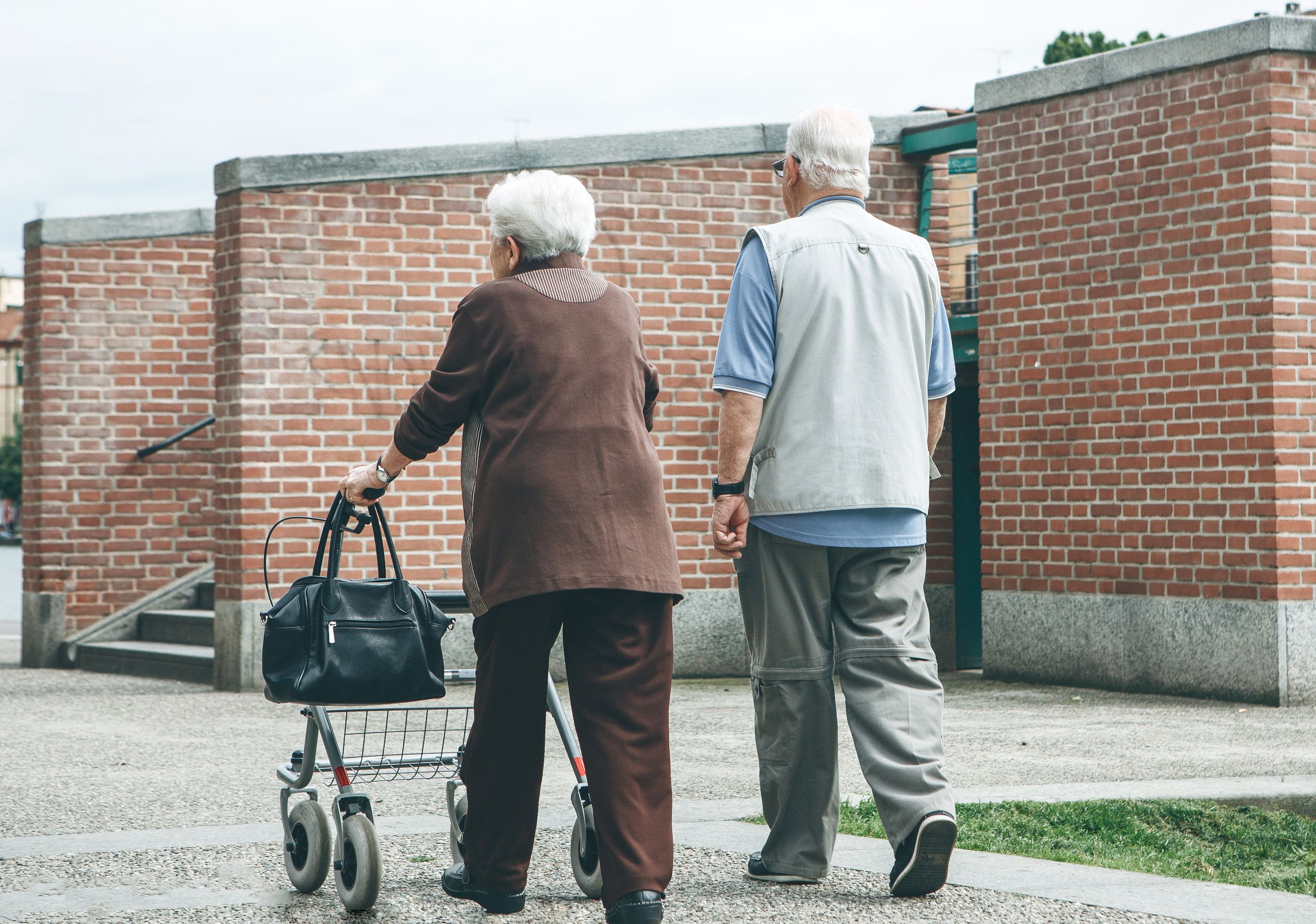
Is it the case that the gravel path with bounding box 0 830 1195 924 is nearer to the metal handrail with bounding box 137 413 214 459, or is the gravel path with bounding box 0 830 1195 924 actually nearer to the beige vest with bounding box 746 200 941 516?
the beige vest with bounding box 746 200 941 516

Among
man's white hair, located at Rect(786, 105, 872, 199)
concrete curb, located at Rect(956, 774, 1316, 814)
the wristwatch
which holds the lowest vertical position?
concrete curb, located at Rect(956, 774, 1316, 814)

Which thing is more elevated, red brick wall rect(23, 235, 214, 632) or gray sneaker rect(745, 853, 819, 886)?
red brick wall rect(23, 235, 214, 632)

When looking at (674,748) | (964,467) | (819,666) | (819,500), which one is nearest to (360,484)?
(819,500)

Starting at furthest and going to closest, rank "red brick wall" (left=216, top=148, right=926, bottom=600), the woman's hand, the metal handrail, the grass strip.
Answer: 1. the metal handrail
2. "red brick wall" (left=216, top=148, right=926, bottom=600)
3. the grass strip
4. the woman's hand

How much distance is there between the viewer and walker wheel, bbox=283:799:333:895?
4023 millimetres

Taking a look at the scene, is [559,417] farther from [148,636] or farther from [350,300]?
[148,636]

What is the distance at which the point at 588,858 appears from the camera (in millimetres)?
3963

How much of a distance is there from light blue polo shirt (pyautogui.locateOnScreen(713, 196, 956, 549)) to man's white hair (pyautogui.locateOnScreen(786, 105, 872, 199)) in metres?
0.28

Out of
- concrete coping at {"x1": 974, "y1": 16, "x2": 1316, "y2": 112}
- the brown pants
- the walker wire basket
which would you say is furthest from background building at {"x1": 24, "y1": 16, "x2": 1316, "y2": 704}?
the brown pants

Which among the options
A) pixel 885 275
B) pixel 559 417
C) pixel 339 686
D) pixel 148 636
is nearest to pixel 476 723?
pixel 339 686

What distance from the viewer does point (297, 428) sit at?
30.4 feet

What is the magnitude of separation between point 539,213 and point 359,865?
5.33 feet

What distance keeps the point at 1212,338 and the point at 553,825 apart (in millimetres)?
5095

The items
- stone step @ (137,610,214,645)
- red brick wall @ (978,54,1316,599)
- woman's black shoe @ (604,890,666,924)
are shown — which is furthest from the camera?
stone step @ (137,610,214,645)
